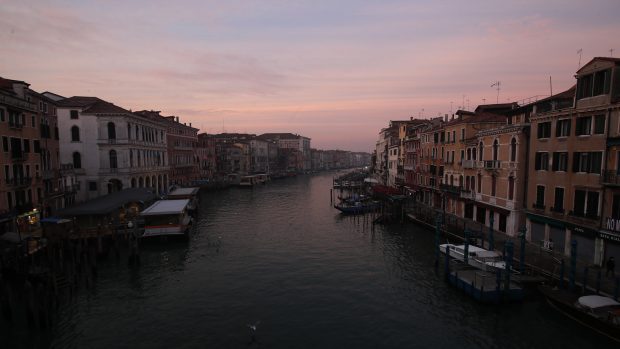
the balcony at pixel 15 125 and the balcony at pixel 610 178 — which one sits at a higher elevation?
the balcony at pixel 15 125

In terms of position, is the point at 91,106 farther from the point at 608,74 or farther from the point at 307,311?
the point at 608,74

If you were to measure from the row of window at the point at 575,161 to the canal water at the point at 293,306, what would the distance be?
9.15 meters

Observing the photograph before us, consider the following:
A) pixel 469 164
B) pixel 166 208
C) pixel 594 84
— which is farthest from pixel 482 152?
pixel 166 208

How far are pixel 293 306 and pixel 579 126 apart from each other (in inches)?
830

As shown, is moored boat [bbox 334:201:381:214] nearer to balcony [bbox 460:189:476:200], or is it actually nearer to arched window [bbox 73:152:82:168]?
balcony [bbox 460:189:476:200]

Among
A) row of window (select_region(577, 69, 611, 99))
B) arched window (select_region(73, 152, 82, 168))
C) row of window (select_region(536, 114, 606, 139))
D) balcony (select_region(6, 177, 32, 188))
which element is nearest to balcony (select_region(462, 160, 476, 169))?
row of window (select_region(536, 114, 606, 139))

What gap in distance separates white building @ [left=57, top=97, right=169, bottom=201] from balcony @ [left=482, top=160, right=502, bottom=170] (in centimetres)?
4402

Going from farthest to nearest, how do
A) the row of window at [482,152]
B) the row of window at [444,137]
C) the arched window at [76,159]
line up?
the arched window at [76,159] → the row of window at [444,137] → the row of window at [482,152]

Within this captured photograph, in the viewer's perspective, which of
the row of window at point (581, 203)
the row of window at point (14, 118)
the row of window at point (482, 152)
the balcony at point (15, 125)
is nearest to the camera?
the row of window at point (581, 203)

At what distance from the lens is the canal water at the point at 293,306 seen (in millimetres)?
17266

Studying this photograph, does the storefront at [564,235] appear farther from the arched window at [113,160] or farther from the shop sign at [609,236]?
the arched window at [113,160]

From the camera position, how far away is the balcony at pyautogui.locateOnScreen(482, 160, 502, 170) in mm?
31266

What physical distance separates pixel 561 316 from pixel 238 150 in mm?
102684

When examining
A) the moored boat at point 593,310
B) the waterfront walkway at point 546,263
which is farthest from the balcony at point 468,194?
the moored boat at point 593,310
